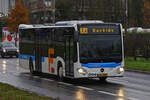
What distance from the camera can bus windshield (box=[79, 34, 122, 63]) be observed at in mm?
21078

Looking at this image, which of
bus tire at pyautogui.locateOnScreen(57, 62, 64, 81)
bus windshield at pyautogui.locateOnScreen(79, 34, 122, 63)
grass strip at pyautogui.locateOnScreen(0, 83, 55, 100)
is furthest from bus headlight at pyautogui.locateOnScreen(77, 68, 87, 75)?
grass strip at pyautogui.locateOnScreen(0, 83, 55, 100)

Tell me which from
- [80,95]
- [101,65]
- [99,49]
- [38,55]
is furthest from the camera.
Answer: [38,55]

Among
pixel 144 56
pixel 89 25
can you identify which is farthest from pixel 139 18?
pixel 89 25

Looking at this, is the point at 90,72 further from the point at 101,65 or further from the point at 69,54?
the point at 69,54

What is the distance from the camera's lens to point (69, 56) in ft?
71.8

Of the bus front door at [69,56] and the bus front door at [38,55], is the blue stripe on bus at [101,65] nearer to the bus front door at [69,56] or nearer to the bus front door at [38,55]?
the bus front door at [69,56]

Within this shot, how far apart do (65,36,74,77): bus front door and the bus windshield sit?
0.72 m

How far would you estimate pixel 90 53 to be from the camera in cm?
2116

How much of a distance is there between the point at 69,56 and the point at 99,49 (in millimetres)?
1474

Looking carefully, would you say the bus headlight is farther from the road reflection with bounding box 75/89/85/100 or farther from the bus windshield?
the road reflection with bounding box 75/89/85/100

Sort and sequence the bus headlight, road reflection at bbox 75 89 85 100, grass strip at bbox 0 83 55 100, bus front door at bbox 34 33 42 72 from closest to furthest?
grass strip at bbox 0 83 55 100, road reflection at bbox 75 89 85 100, the bus headlight, bus front door at bbox 34 33 42 72

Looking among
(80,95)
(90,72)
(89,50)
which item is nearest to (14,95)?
(80,95)

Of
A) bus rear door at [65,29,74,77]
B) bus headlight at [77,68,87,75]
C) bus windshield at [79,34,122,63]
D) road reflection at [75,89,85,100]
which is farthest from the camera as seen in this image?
bus rear door at [65,29,74,77]

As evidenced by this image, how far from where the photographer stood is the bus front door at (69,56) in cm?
2167
